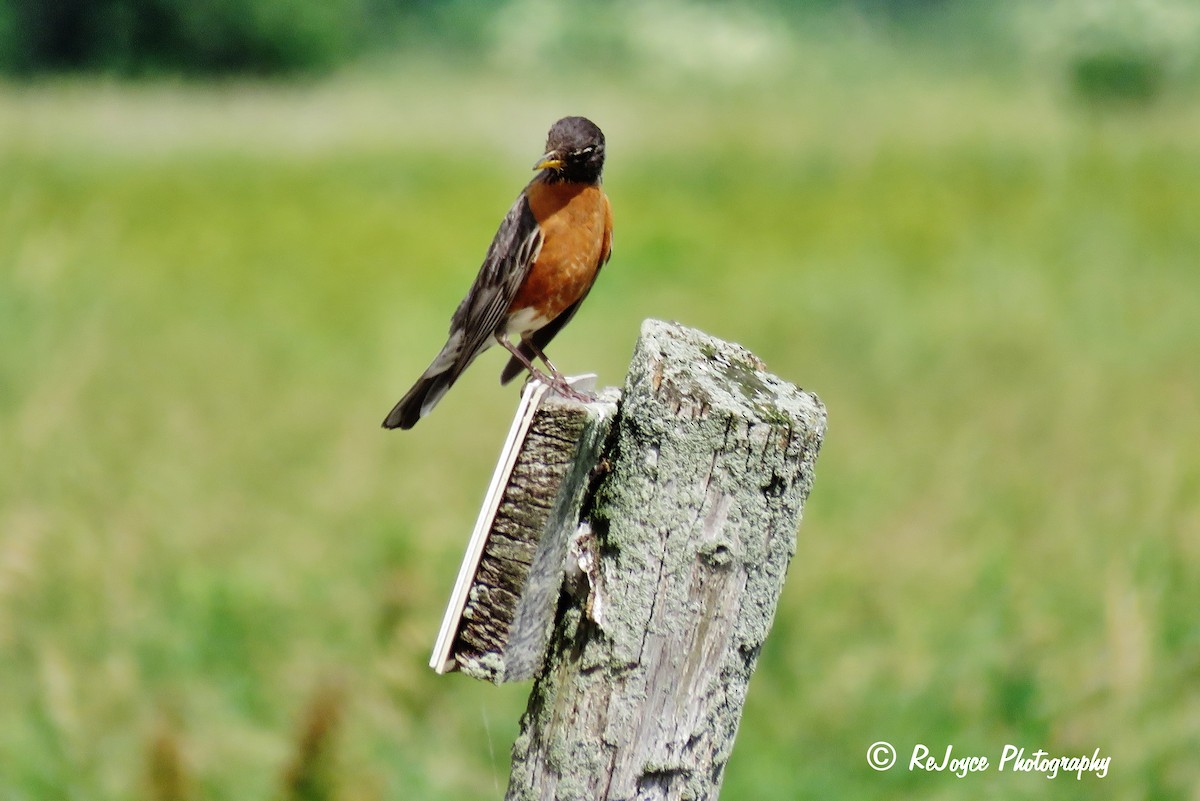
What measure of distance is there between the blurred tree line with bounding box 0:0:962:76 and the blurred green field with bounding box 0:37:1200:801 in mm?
1196

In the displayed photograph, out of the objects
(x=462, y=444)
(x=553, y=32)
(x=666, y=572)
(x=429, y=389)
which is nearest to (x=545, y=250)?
(x=429, y=389)

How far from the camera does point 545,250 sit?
352cm

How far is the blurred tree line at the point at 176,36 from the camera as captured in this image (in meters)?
13.8

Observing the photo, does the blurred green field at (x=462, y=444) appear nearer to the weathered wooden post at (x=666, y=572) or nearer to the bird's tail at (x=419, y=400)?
the weathered wooden post at (x=666, y=572)

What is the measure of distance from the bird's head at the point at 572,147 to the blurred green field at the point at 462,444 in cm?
149

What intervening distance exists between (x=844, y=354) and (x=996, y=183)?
5003 millimetres

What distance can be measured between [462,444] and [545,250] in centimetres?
324

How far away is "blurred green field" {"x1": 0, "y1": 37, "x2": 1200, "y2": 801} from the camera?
158 inches

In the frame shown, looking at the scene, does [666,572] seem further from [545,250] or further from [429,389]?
[545,250]

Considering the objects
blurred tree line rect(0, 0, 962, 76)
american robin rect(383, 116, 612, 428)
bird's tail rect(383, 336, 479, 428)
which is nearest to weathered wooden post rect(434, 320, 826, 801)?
bird's tail rect(383, 336, 479, 428)

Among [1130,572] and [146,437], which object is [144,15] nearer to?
[146,437]

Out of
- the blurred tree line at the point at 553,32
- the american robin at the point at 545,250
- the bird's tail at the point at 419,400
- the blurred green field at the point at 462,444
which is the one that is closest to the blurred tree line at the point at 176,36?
the blurred tree line at the point at 553,32

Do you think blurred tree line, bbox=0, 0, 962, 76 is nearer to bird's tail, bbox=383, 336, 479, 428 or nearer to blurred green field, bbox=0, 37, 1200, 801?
blurred green field, bbox=0, 37, 1200, 801

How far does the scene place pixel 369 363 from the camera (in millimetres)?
8016
